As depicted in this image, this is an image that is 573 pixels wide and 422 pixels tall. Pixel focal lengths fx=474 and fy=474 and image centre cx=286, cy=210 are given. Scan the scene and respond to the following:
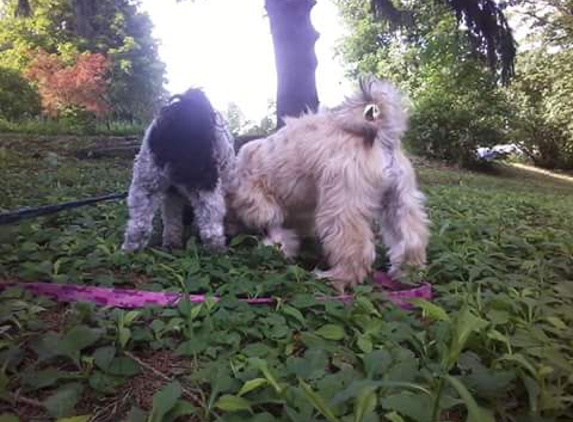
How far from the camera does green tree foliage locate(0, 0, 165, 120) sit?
29.1 metres

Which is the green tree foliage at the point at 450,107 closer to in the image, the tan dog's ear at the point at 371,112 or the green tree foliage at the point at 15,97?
the tan dog's ear at the point at 371,112

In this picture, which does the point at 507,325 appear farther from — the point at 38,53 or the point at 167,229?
the point at 38,53

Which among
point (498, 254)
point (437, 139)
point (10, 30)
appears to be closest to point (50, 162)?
point (498, 254)

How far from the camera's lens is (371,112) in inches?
107

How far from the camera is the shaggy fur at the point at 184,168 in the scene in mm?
2809

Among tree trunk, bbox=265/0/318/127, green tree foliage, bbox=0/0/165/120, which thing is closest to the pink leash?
tree trunk, bbox=265/0/318/127

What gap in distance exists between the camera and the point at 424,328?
192cm

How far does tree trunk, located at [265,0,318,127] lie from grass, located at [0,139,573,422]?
5.18 meters

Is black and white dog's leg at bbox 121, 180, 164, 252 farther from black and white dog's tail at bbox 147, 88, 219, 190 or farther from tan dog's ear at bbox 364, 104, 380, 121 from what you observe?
tan dog's ear at bbox 364, 104, 380, 121

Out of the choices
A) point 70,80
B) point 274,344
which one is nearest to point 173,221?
point 274,344

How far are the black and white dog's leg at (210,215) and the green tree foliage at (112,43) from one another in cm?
2674

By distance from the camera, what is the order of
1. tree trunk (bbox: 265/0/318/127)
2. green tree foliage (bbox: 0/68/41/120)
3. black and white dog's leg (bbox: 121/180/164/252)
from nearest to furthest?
black and white dog's leg (bbox: 121/180/164/252) < tree trunk (bbox: 265/0/318/127) < green tree foliage (bbox: 0/68/41/120)

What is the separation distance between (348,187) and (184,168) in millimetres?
981

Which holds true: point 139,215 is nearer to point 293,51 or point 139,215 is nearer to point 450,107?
point 293,51
